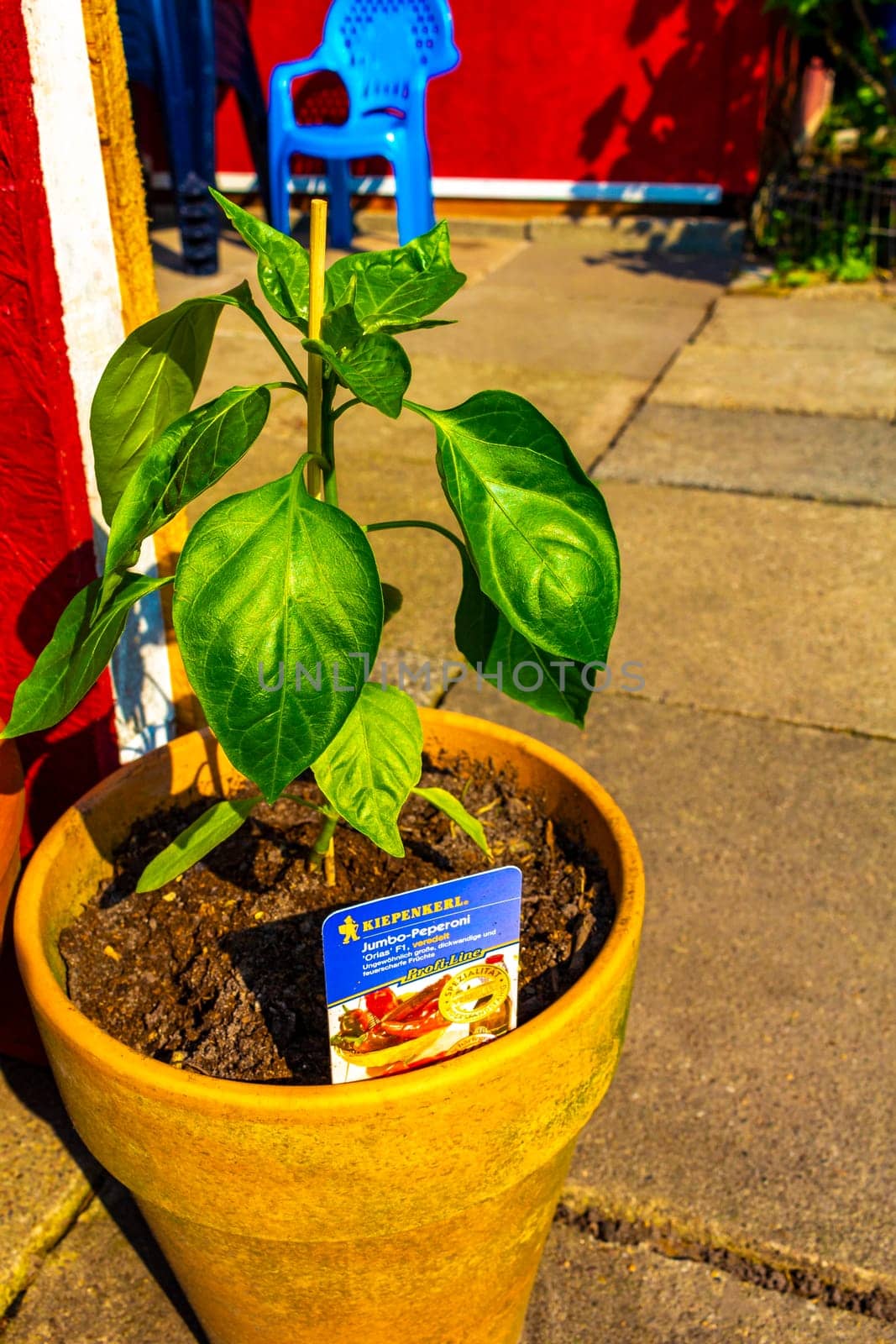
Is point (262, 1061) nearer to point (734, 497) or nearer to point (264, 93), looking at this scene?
point (734, 497)

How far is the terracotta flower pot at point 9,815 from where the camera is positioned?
1.30m

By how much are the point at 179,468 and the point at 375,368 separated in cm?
19

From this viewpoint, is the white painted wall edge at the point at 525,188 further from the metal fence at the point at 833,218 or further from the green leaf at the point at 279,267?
the green leaf at the point at 279,267

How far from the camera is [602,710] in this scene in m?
2.75

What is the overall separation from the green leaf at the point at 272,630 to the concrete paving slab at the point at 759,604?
71.9 inches

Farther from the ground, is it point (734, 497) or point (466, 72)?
point (466, 72)

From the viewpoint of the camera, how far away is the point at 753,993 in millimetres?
2016

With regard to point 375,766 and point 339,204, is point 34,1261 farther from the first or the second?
point 339,204

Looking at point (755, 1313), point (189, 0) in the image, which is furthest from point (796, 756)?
point (189, 0)

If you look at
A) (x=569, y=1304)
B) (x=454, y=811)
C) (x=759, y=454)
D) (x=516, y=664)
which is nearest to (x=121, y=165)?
(x=516, y=664)

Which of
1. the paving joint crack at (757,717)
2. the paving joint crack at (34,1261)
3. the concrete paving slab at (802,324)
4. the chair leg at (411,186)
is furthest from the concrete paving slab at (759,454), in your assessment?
the paving joint crack at (34,1261)

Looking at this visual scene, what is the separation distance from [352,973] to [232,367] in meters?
4.00

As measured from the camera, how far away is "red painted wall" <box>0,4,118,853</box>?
133cm

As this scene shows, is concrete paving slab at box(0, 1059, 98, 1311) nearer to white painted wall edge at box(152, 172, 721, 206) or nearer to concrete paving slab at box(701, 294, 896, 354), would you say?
concrete paving slab at box(701, 294, 896, 354)
